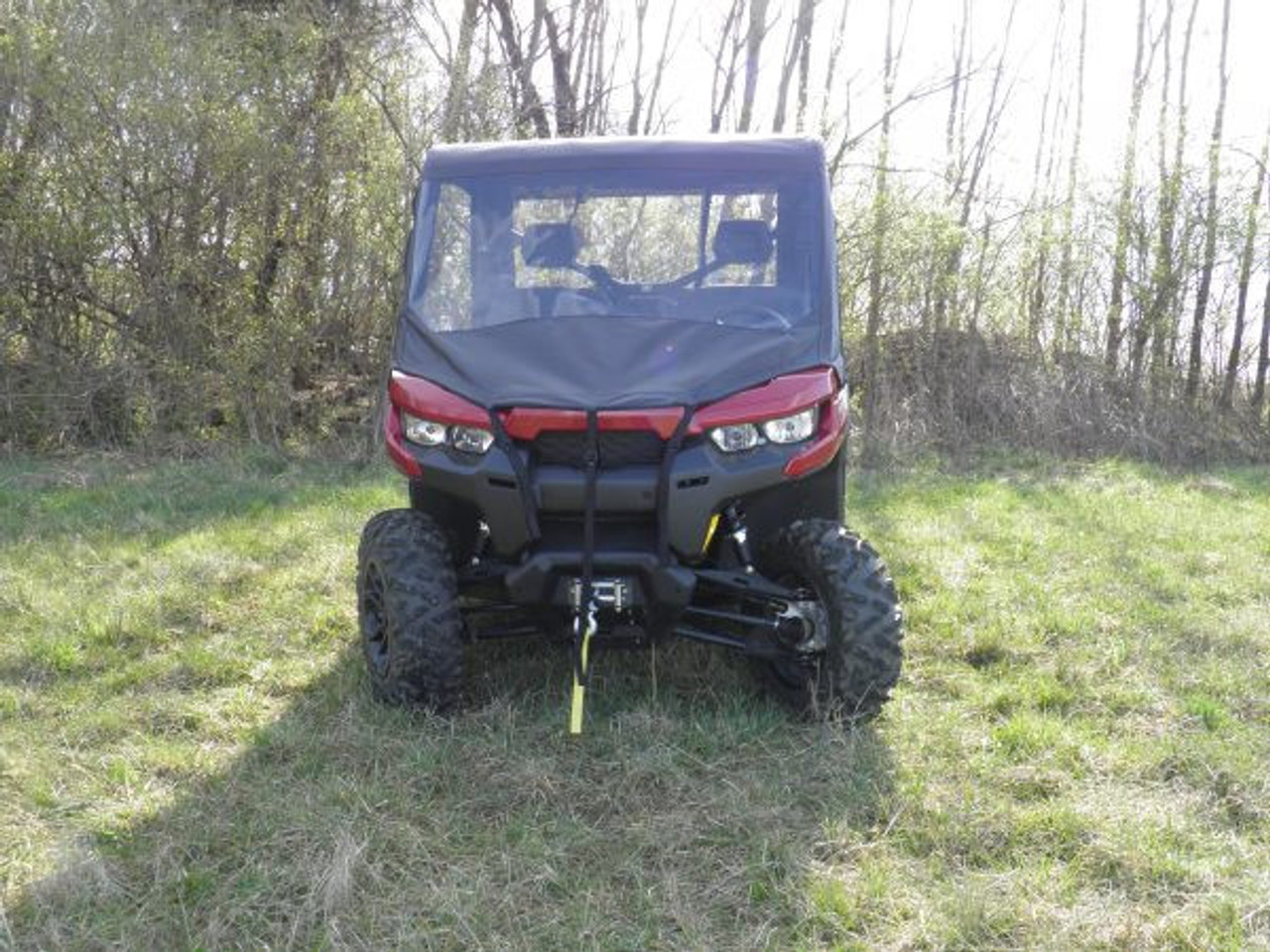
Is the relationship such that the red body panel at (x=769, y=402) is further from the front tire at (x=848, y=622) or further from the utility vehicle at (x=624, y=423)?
the front tire at (x=848, y=622)

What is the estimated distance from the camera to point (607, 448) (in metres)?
3.70

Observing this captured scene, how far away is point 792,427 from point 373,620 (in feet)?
5.33

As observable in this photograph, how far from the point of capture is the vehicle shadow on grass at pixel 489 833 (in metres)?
2.75

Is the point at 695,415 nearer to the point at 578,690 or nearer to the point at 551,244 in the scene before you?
the point at 578,690

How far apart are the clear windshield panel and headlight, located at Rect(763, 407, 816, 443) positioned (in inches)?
22.4

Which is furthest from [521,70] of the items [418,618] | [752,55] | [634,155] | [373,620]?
[418,618]

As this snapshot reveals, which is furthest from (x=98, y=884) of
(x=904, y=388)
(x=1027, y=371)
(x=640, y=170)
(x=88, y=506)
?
(x=1027, y=371)

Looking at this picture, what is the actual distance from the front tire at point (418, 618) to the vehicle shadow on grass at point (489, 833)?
0.10 metres

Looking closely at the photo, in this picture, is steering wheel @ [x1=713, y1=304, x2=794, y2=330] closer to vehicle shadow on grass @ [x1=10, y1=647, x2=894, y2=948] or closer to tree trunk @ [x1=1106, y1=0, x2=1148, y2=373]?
vehicle shadow on grass @ [x1=10, y1=647, x2=894, y2=948]

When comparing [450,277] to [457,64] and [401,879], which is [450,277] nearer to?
[401,879]

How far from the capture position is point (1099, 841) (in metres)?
3.08

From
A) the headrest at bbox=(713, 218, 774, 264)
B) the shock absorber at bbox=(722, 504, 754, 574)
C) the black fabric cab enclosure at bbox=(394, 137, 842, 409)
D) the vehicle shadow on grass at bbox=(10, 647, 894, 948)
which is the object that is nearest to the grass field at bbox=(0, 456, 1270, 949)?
the vehicle shadow on grass at bbox=(10, 647, 894, 948)

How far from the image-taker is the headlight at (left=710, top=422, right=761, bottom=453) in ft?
12.1

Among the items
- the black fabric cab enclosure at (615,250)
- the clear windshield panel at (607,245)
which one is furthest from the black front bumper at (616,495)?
the clear windshield panel at (607,245)
